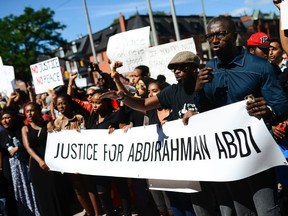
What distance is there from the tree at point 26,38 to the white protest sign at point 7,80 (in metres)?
33.2

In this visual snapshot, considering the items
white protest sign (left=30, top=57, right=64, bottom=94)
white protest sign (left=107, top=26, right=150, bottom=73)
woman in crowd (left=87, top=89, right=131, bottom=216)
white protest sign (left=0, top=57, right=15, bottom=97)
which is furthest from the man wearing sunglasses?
white protest sign (left=0, top=57, right=15, bottom=97)

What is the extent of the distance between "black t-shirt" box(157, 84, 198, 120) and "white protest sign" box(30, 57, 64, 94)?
3976 mm

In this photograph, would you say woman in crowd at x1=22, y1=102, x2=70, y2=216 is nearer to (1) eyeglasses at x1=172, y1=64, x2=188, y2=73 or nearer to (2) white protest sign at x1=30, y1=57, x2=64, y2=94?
(2) white protest sign at x1=30, y1=57, x2=64, y2=94

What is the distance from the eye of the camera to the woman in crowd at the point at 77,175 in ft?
15.3

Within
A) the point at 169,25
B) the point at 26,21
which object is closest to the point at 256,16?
the point at 169,25

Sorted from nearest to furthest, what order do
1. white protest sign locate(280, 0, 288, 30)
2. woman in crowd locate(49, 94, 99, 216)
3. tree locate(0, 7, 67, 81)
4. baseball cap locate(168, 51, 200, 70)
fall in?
white protest sign locate(280, 0, 288, 30) < baseball cap locate(168, 51, 200, 70) < woman in crowd locate(49, 94, 99, 216) < tree locate(0, 7, 67, 81)

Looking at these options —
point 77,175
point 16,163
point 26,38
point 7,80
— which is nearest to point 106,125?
point 77,175

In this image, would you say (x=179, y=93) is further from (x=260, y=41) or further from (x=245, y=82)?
(x=260, y=41)

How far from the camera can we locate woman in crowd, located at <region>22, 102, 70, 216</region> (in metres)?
4.57

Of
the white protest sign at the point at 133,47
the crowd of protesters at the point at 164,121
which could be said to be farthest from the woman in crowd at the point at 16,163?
the white protest sign at the point at 133,47

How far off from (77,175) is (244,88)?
2992 mm

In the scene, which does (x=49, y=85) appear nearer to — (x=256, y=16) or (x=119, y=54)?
(x=119, y=54)

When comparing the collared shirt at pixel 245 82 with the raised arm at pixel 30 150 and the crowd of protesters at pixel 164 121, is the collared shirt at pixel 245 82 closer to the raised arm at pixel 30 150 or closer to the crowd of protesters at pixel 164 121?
the crowd of protesters at pixel 164 121

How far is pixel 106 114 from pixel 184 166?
1.59 m
